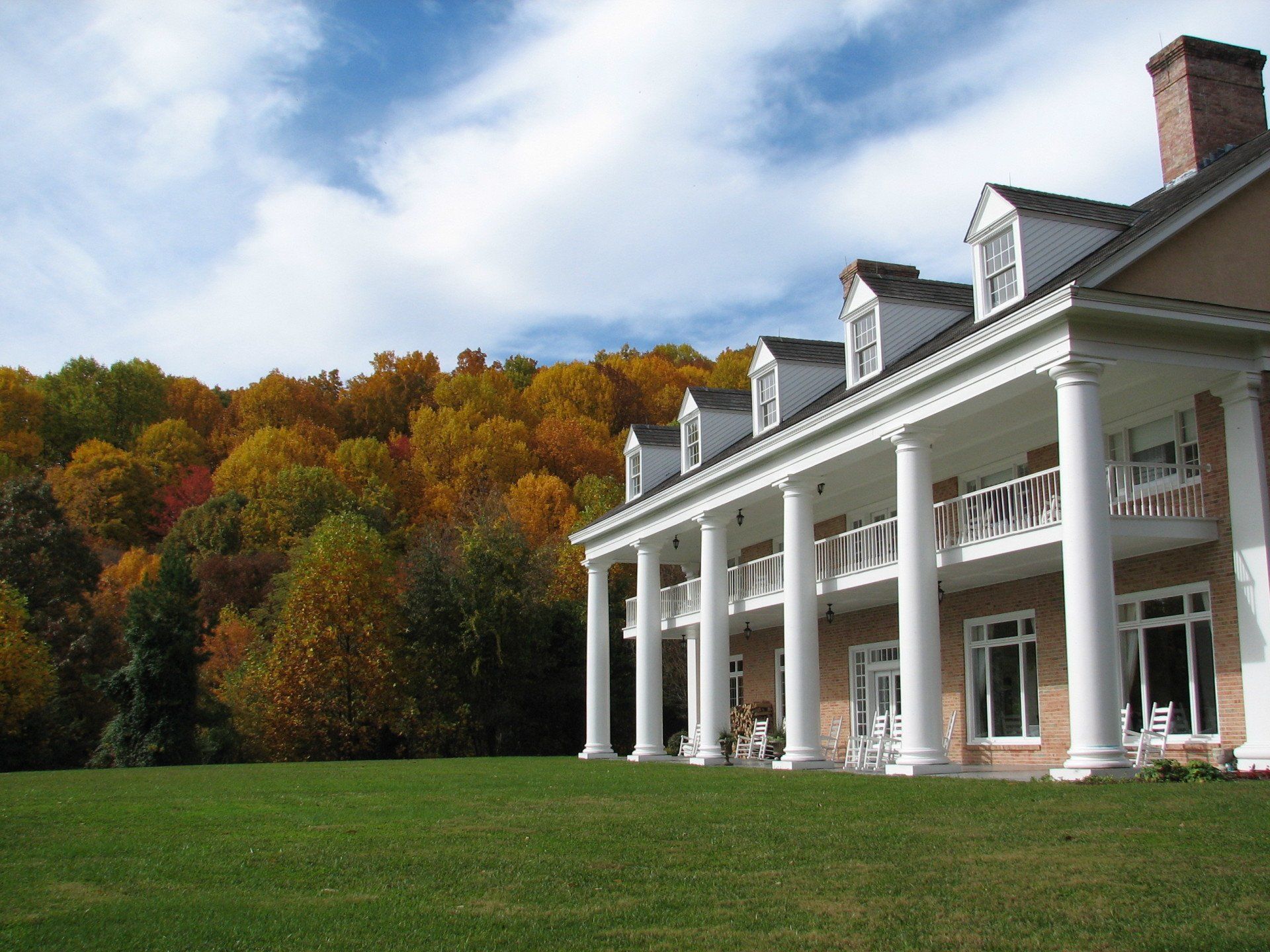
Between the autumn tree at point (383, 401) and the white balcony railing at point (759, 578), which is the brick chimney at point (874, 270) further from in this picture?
the autumn tree at point (383, 401)

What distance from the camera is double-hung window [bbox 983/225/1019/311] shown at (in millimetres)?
17953

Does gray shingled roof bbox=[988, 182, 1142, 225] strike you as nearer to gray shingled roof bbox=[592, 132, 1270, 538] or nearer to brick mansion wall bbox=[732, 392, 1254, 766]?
gray shingled roof bbox=[592, 132, 1270, 538]

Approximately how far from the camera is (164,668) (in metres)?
34.3

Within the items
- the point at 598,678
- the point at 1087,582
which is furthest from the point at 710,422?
the point at 1087,582

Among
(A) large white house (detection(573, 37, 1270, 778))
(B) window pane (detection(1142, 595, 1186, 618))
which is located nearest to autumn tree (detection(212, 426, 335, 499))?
(A) large white house (detection(573, 37, 1270, 778))

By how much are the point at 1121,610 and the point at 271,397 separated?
64678mm

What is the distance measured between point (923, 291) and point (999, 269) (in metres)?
3.49

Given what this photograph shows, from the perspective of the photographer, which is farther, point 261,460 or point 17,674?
point 261,460

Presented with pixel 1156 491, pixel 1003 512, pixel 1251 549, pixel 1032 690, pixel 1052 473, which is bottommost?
pixel 1032 690

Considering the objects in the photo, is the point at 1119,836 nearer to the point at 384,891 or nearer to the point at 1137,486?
the point at 384,891

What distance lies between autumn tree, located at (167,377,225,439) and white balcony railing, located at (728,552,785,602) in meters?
57.4

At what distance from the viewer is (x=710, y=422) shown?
98.4ft

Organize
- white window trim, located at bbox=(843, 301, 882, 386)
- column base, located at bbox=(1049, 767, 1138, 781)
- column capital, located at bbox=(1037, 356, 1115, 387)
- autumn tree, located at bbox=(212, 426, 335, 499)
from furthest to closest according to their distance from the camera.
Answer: autumn tree, located at bbox=(212, 426, 335, 499)
white window trim, located at bbox=(843, 301, 882, 386)
column capital, located at bbox=(1037, 356, 1115, 387)
column base, located at bbox=(1049, 767, 1138, 781)

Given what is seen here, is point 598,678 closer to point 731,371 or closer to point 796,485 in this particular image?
point 796,485
